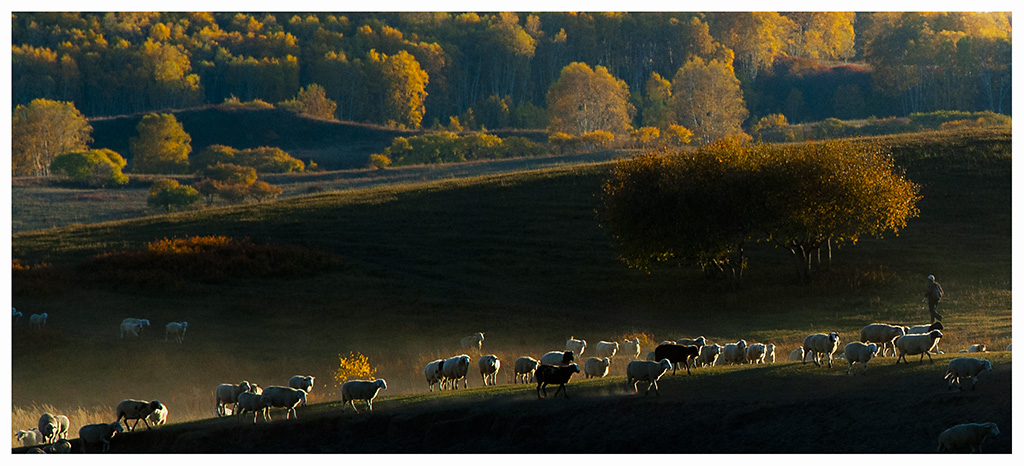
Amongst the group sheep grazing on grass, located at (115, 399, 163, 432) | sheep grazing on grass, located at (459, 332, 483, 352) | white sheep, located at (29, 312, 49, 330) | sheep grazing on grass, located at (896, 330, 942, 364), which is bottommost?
sheep grazing on grass, located at (459, 332, 483, 352)

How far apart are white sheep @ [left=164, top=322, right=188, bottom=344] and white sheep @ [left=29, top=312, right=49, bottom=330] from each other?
5.25 meters

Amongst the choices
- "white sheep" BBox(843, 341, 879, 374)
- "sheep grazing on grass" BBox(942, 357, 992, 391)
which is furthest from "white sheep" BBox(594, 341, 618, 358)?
"sheep grazing on grass" BBox(942, 357, 992, 391)

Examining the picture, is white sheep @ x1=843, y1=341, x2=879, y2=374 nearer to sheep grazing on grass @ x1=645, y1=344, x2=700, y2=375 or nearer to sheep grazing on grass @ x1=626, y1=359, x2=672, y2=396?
sheep grazing on grass @ x1=645, y1=344, x2=700, y2=375

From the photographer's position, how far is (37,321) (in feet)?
134

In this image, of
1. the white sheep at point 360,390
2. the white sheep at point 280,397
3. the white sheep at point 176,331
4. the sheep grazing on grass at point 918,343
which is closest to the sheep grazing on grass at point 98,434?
the white sheep at point 280,397

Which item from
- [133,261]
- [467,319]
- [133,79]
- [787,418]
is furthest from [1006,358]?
[133,79]

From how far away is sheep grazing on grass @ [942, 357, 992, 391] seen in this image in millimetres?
19047

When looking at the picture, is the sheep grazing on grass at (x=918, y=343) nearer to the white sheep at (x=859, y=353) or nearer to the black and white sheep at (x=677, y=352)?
the white sheep at (x=859, y=353)

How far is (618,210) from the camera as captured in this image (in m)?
51.4

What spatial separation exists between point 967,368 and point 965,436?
259 centimetres

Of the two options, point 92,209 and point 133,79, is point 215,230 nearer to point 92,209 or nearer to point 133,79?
point 92,209

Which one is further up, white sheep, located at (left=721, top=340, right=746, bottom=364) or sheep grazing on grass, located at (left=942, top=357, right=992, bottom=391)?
sheep grazing on grass, located at (left=942, top=357, right=992, bottom=391)

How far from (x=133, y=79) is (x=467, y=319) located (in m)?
175

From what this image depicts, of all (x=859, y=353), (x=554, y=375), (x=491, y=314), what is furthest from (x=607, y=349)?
(x=491, y=314)
